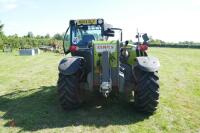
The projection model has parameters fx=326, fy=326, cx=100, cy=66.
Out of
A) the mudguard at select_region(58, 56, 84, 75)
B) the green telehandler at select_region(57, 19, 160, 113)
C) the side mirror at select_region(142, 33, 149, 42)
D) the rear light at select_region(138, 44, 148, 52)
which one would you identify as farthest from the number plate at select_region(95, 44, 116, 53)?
the side mirror at select_region(142, 33, 149, 42)

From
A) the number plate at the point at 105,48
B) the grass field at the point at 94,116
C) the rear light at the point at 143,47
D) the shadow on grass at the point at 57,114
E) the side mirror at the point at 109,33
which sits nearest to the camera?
the grass field at the point at 94,116

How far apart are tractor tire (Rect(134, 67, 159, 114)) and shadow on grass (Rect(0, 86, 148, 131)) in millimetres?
251

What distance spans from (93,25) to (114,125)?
3.85 meters

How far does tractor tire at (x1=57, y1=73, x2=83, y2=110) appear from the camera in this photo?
7.54 metres

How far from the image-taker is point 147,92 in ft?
23.7

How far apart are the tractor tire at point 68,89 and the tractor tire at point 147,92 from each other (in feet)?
4.65

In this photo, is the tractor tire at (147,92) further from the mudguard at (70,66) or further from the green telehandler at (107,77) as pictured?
the mudguard at (70,66)

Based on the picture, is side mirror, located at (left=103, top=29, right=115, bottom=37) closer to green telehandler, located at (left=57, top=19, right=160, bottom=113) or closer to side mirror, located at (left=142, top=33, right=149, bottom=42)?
side mirror, located at (left=142, top=33, right=149, bottom=42)

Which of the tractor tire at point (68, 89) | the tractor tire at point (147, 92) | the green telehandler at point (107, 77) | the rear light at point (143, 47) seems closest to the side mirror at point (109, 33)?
the rear light at point (143, 47)

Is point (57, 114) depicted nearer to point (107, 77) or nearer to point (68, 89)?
point (68, 89)

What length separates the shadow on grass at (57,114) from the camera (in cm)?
695

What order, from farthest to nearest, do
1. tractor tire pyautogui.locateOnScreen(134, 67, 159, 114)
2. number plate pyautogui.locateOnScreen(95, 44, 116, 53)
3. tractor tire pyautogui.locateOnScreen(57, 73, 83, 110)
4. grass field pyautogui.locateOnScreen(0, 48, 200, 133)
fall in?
tractor tire pyautogui.locateOnScreen(57, 73, 83, 110), number plate pyautogui.locateOnScreen(95, 44, 116, 53), tractor tire pyautogui.locateOnScreen(134, 67, 159, 114), grass field pyautogui.locateOnScreen(0, 48, 200, 133)

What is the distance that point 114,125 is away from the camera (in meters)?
6.79

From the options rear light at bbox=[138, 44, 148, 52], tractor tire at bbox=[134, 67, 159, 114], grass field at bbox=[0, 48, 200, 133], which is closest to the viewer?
grass field at bbox=[0, 48, 200, 133]
